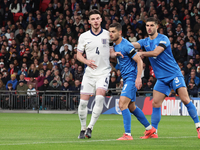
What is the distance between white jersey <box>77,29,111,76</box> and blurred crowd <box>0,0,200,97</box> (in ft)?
34.6

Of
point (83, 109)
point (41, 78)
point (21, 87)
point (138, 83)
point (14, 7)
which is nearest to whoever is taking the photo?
point (138, 83)

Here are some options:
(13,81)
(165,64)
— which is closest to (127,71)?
(165,64)

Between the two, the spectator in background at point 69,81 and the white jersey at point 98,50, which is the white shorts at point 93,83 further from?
the spectator in background at point 69,81

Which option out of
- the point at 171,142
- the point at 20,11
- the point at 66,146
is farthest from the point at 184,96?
the point at 20,11

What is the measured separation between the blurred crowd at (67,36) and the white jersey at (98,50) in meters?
10.5

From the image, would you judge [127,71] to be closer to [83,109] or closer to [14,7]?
[83,109]

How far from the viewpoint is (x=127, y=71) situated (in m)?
8.16

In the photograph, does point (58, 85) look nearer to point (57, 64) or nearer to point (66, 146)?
point (57, 64)

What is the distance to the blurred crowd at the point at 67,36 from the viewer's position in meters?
19.8

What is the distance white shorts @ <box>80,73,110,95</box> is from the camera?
8223mm

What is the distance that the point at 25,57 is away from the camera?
877 inches

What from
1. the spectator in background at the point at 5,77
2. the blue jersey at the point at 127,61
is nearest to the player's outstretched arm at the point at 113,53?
the blue jersey at the point at 127,61

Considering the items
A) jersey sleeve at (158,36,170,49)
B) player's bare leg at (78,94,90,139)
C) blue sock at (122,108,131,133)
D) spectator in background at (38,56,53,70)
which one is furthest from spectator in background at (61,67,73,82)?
blue sock at (122,108,131,133)

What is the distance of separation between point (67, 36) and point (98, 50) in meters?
14.8
